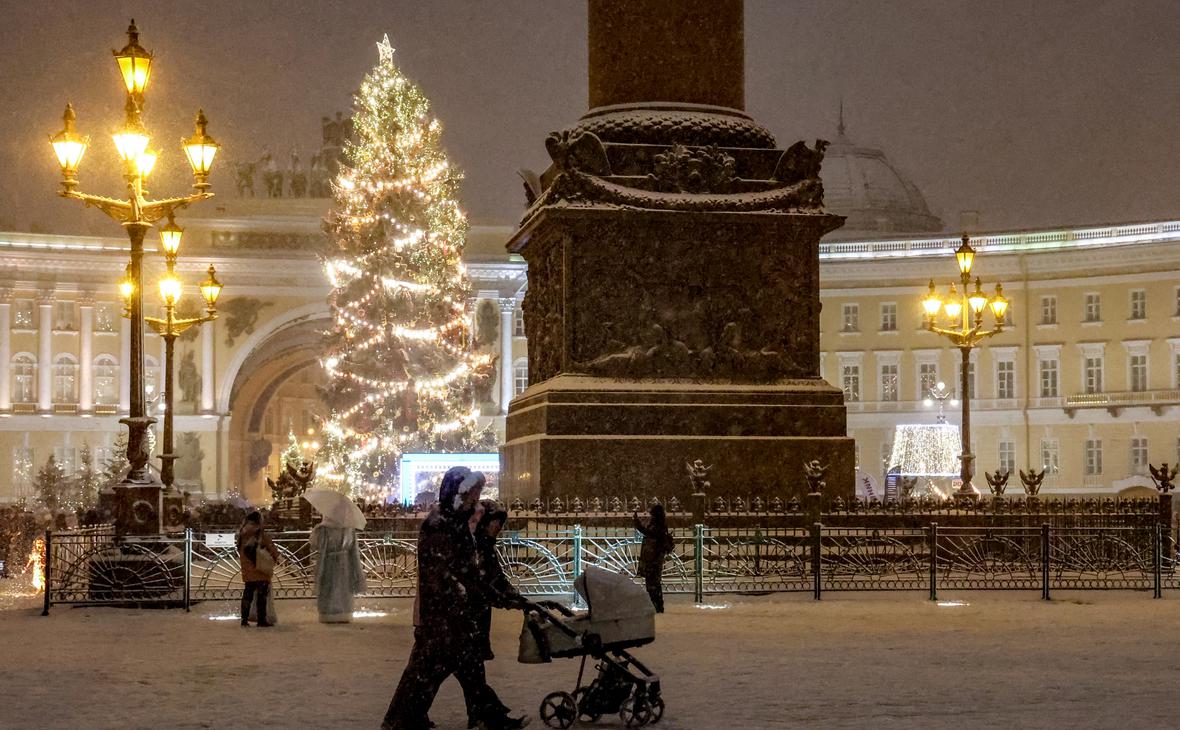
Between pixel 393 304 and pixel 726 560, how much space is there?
31556 mm

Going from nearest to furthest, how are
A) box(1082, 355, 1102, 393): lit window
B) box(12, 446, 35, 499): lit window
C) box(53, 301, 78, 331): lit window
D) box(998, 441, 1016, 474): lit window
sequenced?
box(1082, 355, 1102, 393): lit window
box(998, 441, 1016, 474): lit window
box(12, 446, 35, 499): lit window
box(53, 301, 78, 331): lit window

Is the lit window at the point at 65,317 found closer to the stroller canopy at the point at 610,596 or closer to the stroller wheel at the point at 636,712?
the stroller canopy at the point at 610,596

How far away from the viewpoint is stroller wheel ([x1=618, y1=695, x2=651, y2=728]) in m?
10.2

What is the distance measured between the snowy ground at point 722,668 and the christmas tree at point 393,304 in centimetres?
3138

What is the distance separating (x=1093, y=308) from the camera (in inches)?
2886

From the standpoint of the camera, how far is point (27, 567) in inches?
1216

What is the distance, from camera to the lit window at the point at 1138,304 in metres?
72.1

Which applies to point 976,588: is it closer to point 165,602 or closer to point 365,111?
point 165,602

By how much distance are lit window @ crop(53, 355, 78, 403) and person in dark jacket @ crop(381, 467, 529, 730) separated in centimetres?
7499

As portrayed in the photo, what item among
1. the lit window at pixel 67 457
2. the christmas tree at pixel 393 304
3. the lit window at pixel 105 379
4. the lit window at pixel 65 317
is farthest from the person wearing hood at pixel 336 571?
the lit window at pixel 105 379

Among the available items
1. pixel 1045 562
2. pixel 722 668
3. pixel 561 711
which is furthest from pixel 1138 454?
pixel 561 711

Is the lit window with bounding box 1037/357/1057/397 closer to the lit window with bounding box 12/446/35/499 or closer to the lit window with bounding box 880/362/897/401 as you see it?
the lit window with bounding box 880/362/897/401

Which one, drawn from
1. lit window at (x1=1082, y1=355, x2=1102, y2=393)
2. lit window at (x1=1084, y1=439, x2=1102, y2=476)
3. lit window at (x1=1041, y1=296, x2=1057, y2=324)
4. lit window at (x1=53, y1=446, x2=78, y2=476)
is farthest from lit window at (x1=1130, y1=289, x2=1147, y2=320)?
lit window at (x1=53, y1=446, x2=78, y2=476)

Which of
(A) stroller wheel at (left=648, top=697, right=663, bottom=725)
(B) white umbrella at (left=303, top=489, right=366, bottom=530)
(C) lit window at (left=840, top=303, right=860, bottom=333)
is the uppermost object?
(C) lit window at (left=840, top=303, right=860, bottom=333)
